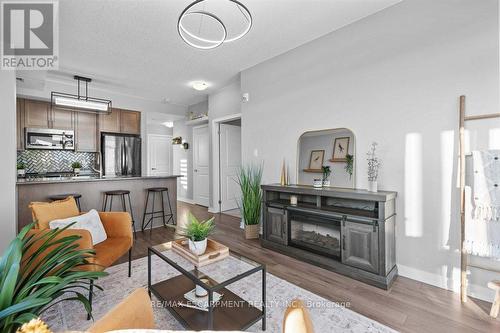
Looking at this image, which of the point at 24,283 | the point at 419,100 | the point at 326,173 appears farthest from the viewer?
the point at 326,173

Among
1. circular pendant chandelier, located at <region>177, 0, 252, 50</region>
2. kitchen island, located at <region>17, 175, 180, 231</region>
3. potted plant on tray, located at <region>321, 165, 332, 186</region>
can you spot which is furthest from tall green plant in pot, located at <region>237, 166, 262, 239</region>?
circular pendant chandelier, located at <region>177, 0, 252, 50</region>

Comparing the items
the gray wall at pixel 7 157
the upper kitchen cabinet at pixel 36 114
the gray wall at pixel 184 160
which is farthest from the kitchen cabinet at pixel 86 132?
the gray wall at pixel 7 157

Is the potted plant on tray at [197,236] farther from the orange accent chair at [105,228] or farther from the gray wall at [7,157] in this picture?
the gray wall at [7,157]

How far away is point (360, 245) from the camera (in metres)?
2.36

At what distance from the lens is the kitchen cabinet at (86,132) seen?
5.11 meters

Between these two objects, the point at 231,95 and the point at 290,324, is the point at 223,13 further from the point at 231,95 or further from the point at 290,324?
the point at 290,324

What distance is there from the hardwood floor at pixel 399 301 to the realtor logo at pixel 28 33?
9.42 feet

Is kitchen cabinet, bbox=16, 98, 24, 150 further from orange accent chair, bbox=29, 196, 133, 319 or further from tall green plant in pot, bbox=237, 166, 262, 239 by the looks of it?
tall green plant in pot, bbox=237, 166, 262, 239

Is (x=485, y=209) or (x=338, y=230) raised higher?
(x=485, y=209)

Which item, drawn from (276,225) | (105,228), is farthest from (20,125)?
(276,225)

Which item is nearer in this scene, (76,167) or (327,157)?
(327,157)

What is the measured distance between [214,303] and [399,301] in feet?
5.11

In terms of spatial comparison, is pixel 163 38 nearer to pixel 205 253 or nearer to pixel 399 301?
pixel 205 253

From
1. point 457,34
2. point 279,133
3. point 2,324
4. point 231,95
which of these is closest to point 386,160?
point 457,34
